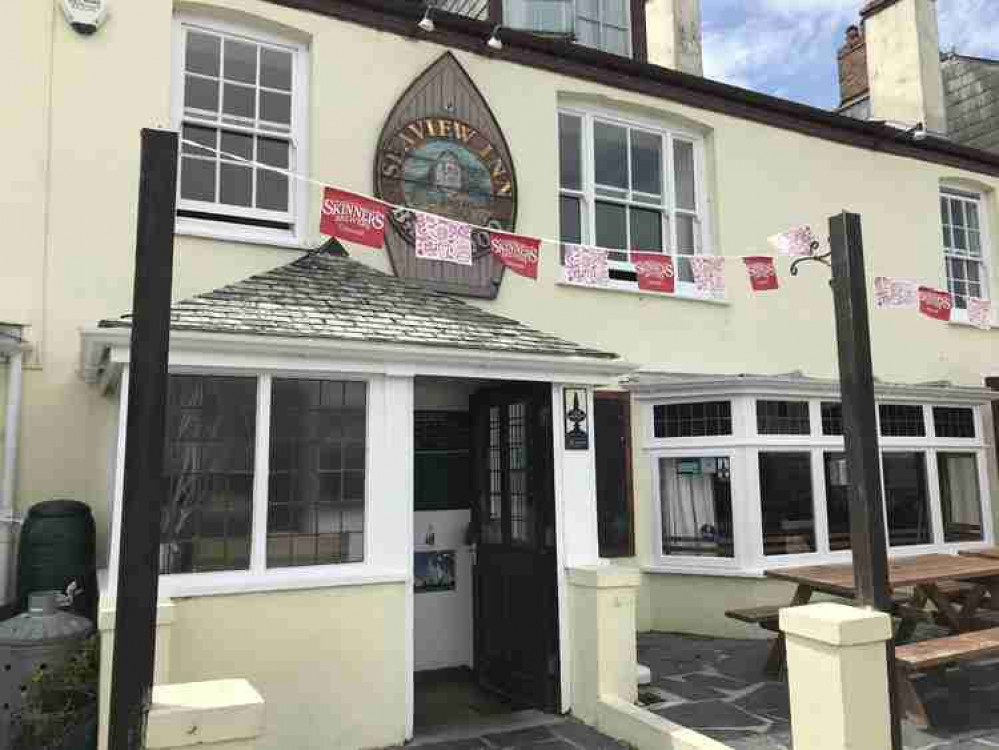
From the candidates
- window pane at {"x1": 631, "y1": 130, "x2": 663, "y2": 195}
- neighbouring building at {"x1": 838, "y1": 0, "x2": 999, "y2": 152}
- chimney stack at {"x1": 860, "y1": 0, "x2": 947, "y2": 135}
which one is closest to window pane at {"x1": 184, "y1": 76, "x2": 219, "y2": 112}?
window pane at {"x1": 631, "y1": 130, "x2": 663, "y2": 195}

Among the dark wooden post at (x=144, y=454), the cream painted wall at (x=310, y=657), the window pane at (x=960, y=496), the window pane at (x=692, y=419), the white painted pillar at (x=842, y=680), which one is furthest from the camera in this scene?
the window pane at (x=960, y=496)

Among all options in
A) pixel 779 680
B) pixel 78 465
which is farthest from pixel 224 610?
pixel 779 680

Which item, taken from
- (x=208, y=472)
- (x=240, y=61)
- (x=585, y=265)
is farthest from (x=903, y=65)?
(x=208, y=472)

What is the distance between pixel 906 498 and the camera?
9.78m

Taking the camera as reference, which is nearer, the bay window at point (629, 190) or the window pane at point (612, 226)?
the bay window at point (629, 190)

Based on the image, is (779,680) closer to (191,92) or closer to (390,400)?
(390,400)

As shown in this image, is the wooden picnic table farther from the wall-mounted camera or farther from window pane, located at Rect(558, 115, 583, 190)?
the wall-mounted camera

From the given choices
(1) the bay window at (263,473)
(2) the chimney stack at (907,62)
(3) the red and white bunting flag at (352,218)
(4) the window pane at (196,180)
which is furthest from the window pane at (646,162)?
(2) the chimney stack at (907,62)

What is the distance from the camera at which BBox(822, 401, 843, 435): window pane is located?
9047 mm

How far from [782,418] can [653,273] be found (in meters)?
2.29

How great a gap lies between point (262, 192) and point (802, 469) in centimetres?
653

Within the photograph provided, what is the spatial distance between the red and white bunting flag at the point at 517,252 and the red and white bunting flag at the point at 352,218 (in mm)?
1082

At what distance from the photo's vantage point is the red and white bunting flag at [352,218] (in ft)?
21.6

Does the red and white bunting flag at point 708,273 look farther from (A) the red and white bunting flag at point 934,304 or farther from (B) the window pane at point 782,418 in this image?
(A) the red and white bunting flag at point 934,304
